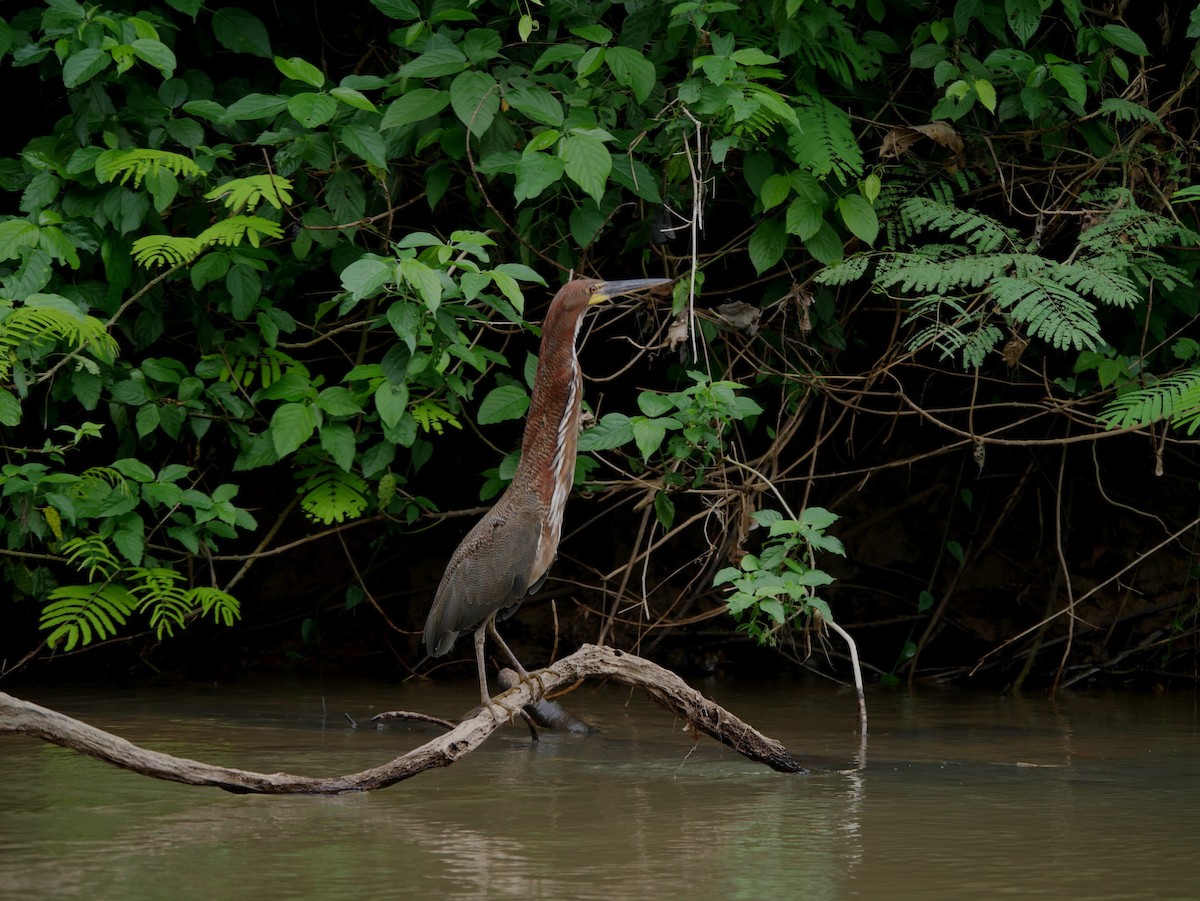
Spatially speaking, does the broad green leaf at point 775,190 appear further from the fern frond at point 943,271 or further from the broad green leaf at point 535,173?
the broad green leaf at point 535,173

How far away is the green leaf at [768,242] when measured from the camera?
604cm

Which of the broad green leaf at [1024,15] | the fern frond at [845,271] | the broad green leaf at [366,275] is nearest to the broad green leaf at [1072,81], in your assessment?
the broad green leaf at [1024,15]

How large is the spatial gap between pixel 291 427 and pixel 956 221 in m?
2.85

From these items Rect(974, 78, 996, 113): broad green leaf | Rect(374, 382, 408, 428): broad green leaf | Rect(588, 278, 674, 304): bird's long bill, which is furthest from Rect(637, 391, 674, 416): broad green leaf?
Rect(974, 78, 996, 113): broad green leaf

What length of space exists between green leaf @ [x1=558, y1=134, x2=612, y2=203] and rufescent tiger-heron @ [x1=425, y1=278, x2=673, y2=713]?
1.19ft

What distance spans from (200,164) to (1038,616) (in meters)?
5.07

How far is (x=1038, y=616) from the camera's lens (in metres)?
8.09

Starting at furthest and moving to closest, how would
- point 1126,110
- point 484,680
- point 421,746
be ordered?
A: point 1126,110 → point 484,680 → point 421,746

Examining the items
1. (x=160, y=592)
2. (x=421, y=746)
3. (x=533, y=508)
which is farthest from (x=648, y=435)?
(x=160, y=592)

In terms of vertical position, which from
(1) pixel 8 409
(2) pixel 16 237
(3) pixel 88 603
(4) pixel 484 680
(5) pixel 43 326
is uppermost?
(2) pixel 16 237

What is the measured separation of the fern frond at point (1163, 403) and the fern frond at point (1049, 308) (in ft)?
1.14

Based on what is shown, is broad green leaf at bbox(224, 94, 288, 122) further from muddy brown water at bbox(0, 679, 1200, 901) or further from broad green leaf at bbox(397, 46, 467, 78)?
muddy brown water at bbox(0, 679, 1200, 901)

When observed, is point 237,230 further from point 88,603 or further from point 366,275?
point 88,603

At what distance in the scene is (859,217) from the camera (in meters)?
5.86
